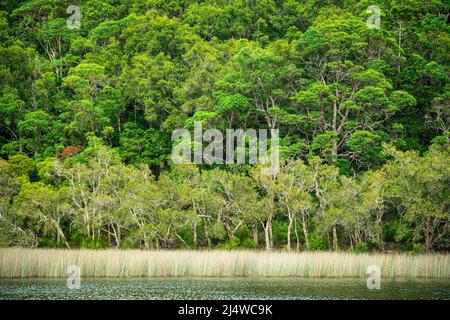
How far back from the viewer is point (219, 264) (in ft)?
80.3

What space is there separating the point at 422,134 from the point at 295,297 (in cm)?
2043

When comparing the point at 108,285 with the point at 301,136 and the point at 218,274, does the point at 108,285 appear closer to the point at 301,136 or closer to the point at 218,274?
the point at 218,274

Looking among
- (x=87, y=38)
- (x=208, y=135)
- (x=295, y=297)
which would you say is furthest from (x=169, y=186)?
(x=87, y=38)

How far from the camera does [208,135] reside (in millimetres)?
36375

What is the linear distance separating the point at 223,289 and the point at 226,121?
16873mm

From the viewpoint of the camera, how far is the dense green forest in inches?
1190
